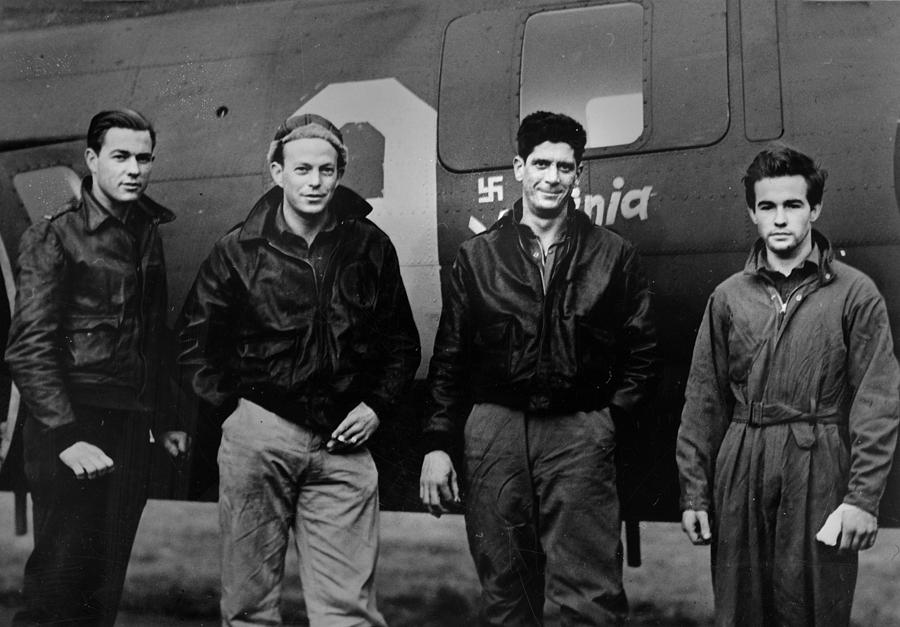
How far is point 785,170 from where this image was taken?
14.0 feet

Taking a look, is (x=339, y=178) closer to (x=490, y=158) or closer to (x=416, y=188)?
(x=416, y=188)

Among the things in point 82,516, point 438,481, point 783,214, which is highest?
point 783,214

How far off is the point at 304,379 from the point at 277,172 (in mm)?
1070

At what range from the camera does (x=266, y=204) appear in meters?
4.83

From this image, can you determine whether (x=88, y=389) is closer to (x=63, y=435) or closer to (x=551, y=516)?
(x=63, y=435)

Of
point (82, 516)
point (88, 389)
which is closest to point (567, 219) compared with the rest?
point (88, 389)

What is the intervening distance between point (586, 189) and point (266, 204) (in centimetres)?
151

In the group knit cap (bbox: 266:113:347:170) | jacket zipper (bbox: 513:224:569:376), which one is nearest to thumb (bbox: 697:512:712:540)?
jacket zipper (bbox: 513:224:569:376)

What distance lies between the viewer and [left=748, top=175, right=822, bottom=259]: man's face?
4184 mm

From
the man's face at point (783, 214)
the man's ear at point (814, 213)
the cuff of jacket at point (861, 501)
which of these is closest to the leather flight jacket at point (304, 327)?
the man's face at point (783, 214)

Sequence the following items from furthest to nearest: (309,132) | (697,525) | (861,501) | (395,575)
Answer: (395,575), (309,132), (697,525), (861,501)

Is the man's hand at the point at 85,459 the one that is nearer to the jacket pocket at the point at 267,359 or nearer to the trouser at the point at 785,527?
the jacket pocket at the point at 267,359

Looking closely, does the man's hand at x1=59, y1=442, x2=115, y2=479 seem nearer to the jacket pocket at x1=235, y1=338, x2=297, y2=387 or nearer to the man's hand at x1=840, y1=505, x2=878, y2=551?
the jacket pocket at x1=235, y1=338, x2=297, y2=387

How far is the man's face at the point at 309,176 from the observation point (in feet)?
15.5
